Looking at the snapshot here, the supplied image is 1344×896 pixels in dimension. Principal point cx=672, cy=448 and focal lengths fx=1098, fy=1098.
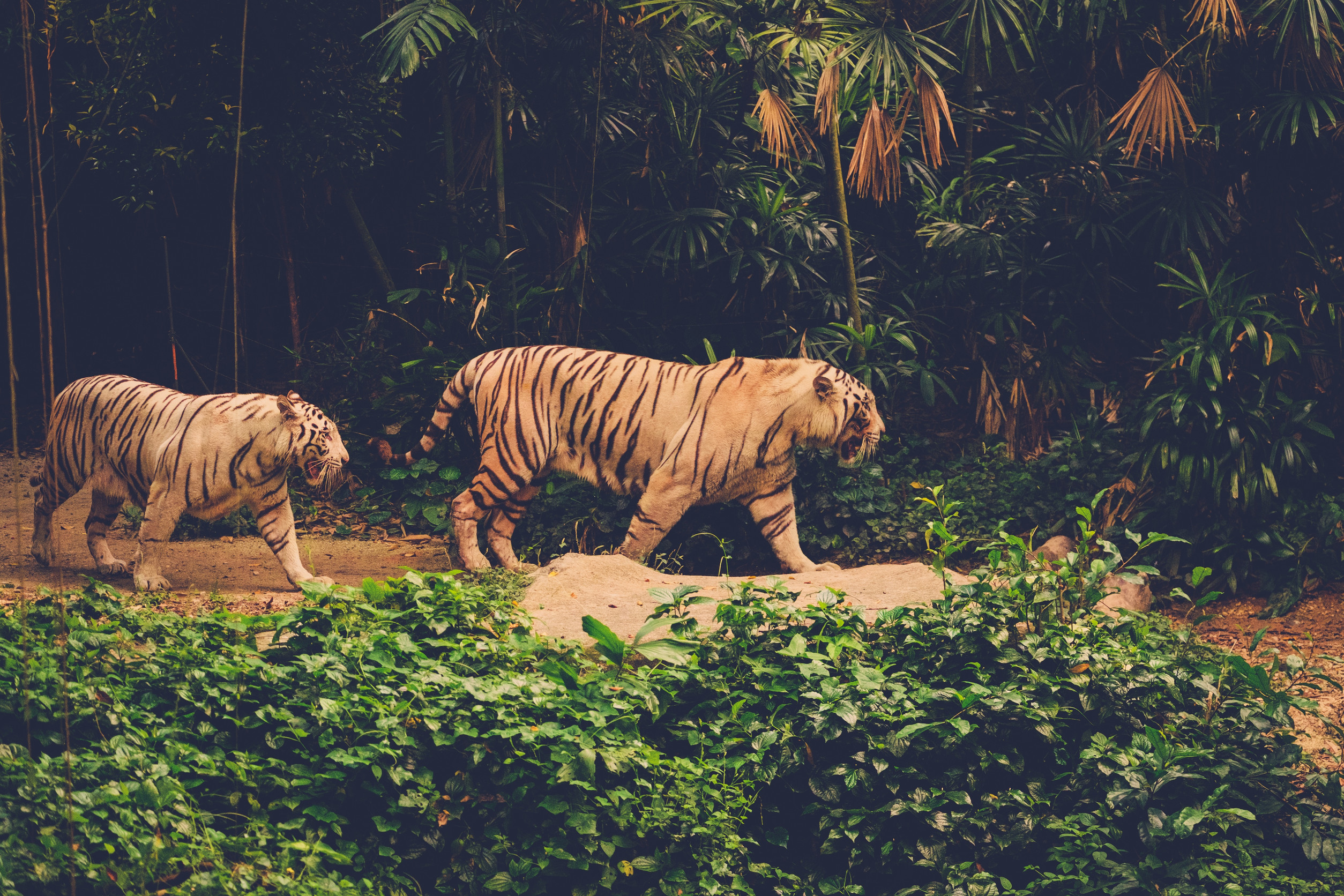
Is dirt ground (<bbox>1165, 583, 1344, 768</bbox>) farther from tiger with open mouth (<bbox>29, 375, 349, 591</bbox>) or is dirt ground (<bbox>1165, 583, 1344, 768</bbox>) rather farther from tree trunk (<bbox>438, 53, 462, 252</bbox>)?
tree trunk (<bbox>438, 53, 462, 252</bbox>)

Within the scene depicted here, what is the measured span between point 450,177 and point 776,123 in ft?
7.72

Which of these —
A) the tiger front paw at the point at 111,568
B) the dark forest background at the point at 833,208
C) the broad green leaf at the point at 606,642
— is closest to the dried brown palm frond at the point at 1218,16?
the dark forest background at the point at 833,208

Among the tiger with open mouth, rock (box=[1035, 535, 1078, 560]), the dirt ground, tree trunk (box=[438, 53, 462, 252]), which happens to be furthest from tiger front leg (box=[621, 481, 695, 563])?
tree trunk (box=[438, 53, 462, 252])

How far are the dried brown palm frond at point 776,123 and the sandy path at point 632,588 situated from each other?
219 centimetres

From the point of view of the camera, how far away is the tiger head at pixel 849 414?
5000 millimetres

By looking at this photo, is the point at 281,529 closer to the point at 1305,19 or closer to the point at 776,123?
the point at 776,123

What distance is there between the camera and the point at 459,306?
6.62 meters

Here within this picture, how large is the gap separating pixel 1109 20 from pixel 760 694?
15.7 ft

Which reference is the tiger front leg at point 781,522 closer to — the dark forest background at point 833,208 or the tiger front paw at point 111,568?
the dark forest background at point 833,208

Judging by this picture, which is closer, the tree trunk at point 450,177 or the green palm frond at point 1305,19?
the green palm frond at point 1305,19

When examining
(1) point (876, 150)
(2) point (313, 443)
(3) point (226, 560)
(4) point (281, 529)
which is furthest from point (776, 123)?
(3) point (226, 560)

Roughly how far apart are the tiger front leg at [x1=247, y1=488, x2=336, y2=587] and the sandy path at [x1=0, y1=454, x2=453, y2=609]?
114 millimetres

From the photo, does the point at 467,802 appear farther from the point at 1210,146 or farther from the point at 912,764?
the point at 1210,146

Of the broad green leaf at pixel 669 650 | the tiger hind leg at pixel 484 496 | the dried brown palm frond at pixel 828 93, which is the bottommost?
the broad green leaf at pixel 669 650
